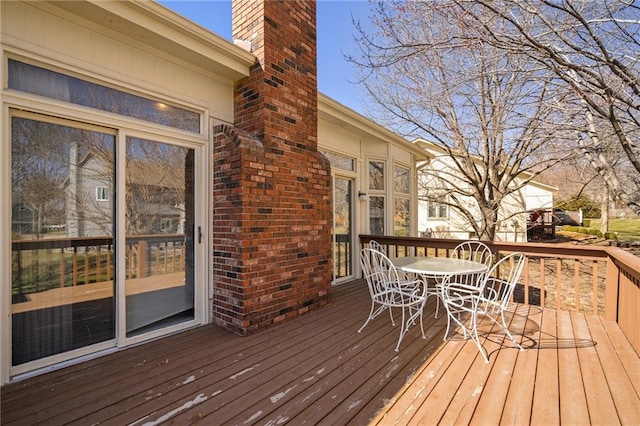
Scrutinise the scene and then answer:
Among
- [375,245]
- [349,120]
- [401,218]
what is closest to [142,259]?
[375,245]

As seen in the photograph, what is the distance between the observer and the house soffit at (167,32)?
2.47m

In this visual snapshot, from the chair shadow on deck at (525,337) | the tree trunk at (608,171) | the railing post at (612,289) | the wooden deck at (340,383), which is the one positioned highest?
the tree trunk at (608,171)

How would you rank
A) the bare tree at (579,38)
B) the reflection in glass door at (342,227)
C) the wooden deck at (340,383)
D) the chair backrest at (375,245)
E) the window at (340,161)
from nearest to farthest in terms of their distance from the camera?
the wooden deck at (340,383) → the bare tree at (579,38) → the chair backrest at (375,245) → the window at (340,161) → the reflection in glass door at (342,227)

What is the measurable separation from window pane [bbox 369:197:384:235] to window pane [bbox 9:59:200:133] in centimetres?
398

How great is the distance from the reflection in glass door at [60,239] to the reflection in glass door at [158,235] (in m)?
0.18

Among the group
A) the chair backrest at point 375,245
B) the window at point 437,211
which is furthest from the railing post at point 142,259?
the window at point 437,211

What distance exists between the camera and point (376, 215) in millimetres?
6633

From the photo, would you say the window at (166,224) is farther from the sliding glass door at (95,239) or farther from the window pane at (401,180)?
the window pane at (401,180)

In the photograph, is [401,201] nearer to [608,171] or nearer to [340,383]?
[608,171]

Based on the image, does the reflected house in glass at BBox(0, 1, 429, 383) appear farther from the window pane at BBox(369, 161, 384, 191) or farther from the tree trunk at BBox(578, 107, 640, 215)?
the tree trunk at BBox(578, 107, 640, 215)

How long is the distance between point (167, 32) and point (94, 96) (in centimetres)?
86

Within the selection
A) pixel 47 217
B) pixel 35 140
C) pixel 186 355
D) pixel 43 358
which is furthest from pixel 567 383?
pixel 35 140

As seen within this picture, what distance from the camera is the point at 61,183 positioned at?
2572 millimetres

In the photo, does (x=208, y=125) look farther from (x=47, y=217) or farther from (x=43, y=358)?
(x=43, y=358)
